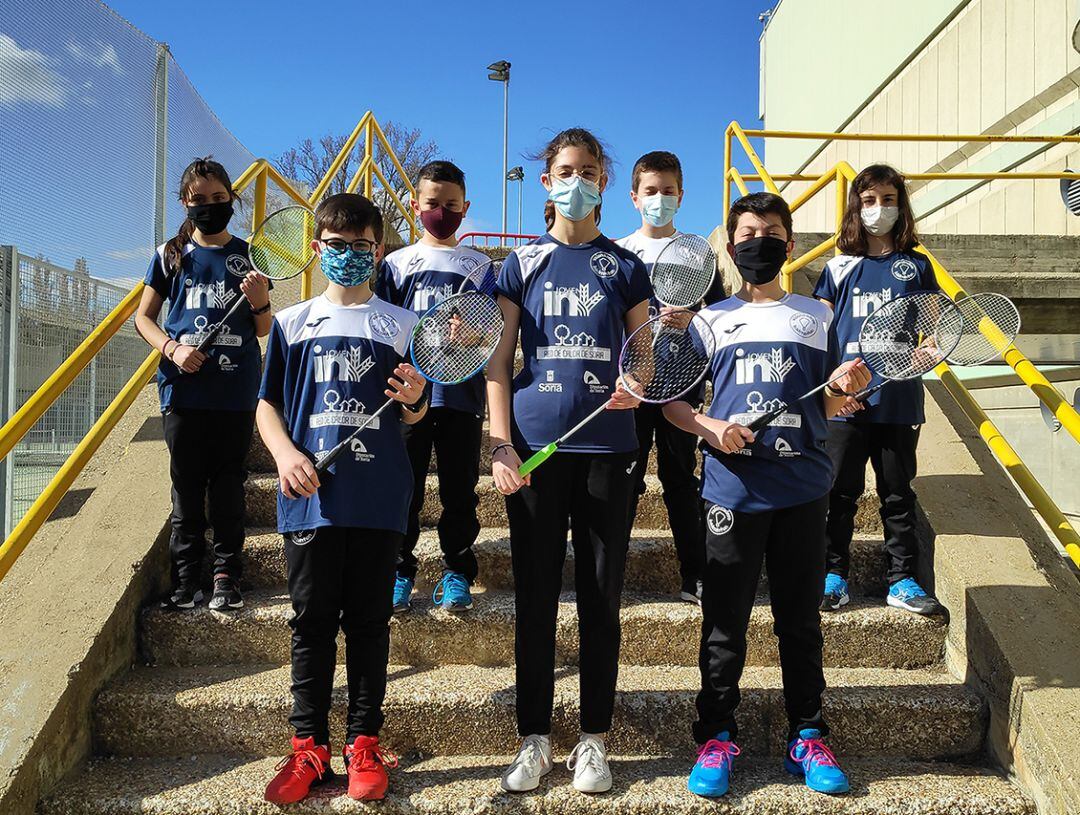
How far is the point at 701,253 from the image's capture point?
332cm

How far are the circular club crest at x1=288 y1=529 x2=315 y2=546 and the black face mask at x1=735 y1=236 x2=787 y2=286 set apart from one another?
6.11 feet

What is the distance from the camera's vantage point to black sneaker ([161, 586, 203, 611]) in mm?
3586

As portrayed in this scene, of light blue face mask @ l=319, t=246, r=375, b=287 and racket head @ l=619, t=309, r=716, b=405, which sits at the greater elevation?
light blue face mask @ l=319, t=246, r=375, b=287

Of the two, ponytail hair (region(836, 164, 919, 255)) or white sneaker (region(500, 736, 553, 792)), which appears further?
ponytail hair (region(836, 164, 919, 255))

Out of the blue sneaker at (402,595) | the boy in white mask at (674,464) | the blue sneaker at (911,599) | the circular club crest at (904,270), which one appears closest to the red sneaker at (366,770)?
the blue sneaker at (402,595)

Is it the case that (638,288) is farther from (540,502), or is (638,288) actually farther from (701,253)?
(540,502)

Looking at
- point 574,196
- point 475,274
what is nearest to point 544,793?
point 574,196

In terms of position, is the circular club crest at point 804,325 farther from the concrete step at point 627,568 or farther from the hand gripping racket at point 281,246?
the hand gripping racket at point 281,246

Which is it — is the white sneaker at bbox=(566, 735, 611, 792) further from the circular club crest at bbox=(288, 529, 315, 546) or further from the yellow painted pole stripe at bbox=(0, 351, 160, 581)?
the yellow painted pole stripe at bbox=(0, 351, 160, 581)

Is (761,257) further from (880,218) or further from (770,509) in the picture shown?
(880,218)

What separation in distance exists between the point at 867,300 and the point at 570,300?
5.55ft

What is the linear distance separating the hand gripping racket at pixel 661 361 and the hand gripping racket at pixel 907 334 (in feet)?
0.99

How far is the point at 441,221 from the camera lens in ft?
12.6

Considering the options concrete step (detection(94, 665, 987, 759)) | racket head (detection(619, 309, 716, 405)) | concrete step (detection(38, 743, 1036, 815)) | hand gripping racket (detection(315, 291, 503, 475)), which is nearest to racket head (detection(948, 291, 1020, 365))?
racket head (detection(619, 309, 716, 405))
